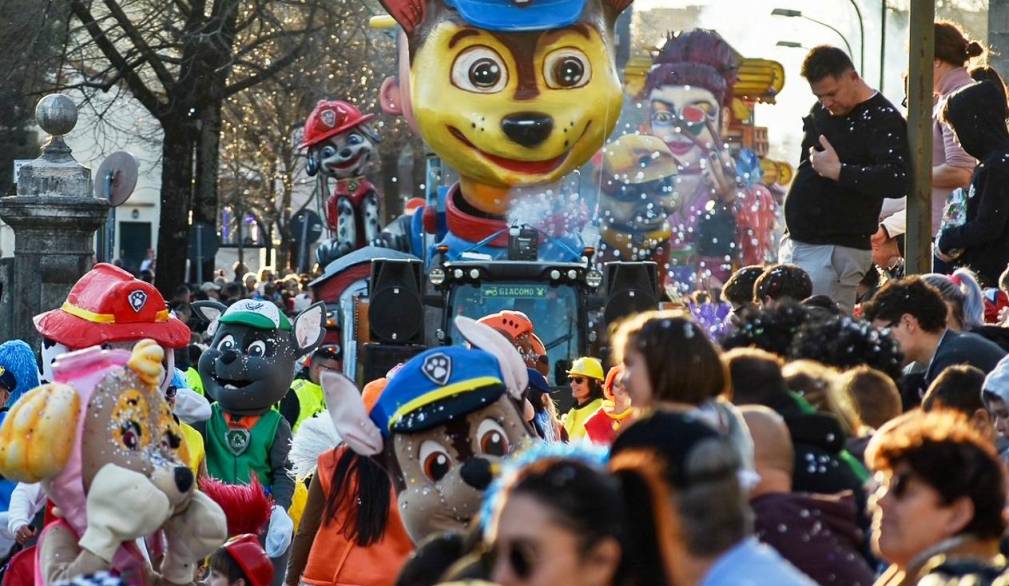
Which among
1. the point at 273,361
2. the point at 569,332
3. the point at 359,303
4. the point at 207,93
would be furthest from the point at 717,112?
the point at 273,361

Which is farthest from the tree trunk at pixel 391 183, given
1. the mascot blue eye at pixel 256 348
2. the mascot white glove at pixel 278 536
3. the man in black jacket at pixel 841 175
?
the mascot white glove at pixel 278 536

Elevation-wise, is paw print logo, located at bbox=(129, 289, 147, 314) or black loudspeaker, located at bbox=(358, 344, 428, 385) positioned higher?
paw print logo, located at bbox=(129, 289, 147, 314)

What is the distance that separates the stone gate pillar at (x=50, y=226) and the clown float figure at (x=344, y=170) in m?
3.40

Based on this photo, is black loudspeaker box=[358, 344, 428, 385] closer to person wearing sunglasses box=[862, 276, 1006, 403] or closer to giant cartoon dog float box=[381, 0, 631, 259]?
giant cartoon dog float box=[381, 0, 631, 259]

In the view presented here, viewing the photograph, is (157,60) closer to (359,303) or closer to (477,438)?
(359,303)

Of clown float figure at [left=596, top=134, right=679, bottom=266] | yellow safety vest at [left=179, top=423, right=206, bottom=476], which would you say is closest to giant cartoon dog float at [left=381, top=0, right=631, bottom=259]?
yellow safety vest at [left=179, top=423, right=206, bottom=476]

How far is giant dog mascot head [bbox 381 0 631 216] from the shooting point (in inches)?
579

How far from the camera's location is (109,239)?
1970 centimetres

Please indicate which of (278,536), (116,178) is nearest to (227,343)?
(278,536)

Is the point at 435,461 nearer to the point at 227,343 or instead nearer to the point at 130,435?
the point at 130,435

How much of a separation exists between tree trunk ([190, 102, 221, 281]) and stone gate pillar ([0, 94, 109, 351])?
9269mm

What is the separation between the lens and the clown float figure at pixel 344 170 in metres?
19.1

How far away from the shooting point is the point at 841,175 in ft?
28.0

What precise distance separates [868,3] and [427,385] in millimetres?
36979
